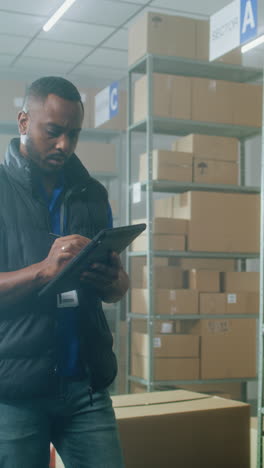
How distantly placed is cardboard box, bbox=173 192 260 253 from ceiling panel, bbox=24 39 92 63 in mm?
2800

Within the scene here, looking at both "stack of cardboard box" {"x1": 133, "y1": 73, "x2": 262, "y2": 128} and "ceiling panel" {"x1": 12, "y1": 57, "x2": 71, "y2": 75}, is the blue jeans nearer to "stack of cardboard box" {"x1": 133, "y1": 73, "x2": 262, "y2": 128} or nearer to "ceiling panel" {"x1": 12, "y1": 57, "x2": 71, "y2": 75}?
"stack of cardboard box" {"x1": 133, "y1": 73, "x2": 262, "y2": 128}

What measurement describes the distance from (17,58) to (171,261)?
3.48 m

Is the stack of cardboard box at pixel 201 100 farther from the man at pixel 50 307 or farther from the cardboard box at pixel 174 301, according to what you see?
the man at pixel 50 307

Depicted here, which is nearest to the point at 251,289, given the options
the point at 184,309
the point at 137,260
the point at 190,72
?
the point at 184,309

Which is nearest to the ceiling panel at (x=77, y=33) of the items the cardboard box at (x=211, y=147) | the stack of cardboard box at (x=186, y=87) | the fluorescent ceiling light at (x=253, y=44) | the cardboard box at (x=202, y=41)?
the fluorescent ceiling light at (x=253, y=44)

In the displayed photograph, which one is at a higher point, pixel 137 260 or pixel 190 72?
pixel 190 72

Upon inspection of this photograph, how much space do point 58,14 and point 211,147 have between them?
216 centimetres

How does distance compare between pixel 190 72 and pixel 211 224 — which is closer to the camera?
pixel 211 224

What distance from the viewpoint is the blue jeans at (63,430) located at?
116 centimetres

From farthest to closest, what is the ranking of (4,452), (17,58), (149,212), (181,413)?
(17,58) < (149,212) < (181,413) < (4,452)

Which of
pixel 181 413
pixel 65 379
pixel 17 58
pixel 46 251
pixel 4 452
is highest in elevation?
pixel 17 58

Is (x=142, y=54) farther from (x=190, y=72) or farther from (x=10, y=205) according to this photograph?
(x=10, y=205)

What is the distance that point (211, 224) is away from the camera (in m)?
3.99

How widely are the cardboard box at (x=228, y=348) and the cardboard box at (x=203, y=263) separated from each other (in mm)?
382
